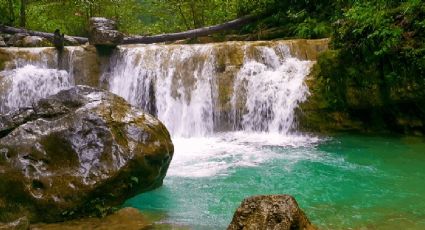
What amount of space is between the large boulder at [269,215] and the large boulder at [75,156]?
1.98 metres

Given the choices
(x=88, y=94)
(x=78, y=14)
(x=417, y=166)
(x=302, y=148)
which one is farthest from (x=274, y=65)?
(x=78, y=14)

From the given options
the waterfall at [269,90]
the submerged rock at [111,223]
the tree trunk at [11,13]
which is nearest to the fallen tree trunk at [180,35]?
the waterfall at [269,90]

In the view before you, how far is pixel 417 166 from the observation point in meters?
8.24

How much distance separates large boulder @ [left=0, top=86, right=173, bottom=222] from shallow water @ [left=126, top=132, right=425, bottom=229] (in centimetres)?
69

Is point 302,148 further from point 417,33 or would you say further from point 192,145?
point 417,33

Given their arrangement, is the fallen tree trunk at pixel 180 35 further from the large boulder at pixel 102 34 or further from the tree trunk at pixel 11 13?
the tree trunk at pixel 11 13

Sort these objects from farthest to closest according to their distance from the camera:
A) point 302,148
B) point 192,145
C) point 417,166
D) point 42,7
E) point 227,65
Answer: point 42,7, point 227,65, point 192,145, point 302,148, point 417,166

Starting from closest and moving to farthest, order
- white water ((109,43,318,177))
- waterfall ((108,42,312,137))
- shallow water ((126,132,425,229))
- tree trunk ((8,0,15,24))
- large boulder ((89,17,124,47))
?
shallow water ((126,132,425,229)), white water ((109,43,318,177)), waterfall ((108,42,312,137)), large boulder ((89,17,124,47)), tree trunk ((8,0,15,24))

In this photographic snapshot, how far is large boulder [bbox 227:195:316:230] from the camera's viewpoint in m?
4.12

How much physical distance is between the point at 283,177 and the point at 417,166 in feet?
7.90

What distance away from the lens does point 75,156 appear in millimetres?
5809

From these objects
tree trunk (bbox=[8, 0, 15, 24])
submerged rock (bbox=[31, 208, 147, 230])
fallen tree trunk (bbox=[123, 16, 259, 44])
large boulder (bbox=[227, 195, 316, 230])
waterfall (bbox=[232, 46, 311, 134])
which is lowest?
Answer: submerged rock (bbox=[31, 208, 147, 230])

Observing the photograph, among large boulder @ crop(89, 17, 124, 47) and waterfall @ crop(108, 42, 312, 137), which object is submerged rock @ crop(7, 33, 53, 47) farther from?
waterfall @ crop(108, 42, 312, 137)

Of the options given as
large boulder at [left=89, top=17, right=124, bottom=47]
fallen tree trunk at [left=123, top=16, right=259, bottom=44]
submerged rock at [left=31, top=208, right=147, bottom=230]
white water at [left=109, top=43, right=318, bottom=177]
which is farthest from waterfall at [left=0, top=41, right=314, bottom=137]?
submerged rock at [left=31, top=208, right=147, bottom=230]
